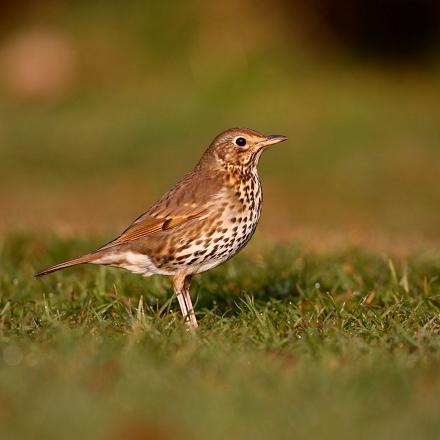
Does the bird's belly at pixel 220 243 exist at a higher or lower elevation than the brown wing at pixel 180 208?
lower

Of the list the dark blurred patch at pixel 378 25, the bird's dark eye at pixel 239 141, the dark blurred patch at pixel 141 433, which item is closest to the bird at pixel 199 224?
the bird's dark eye at pixel 239 141

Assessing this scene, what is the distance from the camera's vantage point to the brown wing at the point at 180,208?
6.54 metres

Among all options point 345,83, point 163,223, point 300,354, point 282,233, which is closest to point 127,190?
point 282,233

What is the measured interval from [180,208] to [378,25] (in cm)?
1610

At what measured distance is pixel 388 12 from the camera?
2183 centimetres

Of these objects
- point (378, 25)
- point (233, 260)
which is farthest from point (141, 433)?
point (378, 25)

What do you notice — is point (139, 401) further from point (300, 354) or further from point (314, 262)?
point (314, 262)

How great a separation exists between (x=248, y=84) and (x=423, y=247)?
38.5ft

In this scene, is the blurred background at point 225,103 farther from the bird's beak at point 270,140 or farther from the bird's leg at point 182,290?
the bird's leg at point 182,290

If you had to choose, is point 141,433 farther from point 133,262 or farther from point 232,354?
point 133,262

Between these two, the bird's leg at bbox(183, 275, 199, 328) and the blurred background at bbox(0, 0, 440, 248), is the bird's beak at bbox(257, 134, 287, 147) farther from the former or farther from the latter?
the blurred background at bbox(0, 0, 440, 248)

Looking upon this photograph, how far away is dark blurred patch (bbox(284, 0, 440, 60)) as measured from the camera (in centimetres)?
2147

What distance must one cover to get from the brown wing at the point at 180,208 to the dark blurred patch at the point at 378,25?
49.9 feet

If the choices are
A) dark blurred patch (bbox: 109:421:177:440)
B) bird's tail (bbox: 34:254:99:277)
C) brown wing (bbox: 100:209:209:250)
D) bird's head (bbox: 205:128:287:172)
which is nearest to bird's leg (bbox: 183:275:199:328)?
brown wing (bbox: 100:209:209:250)
